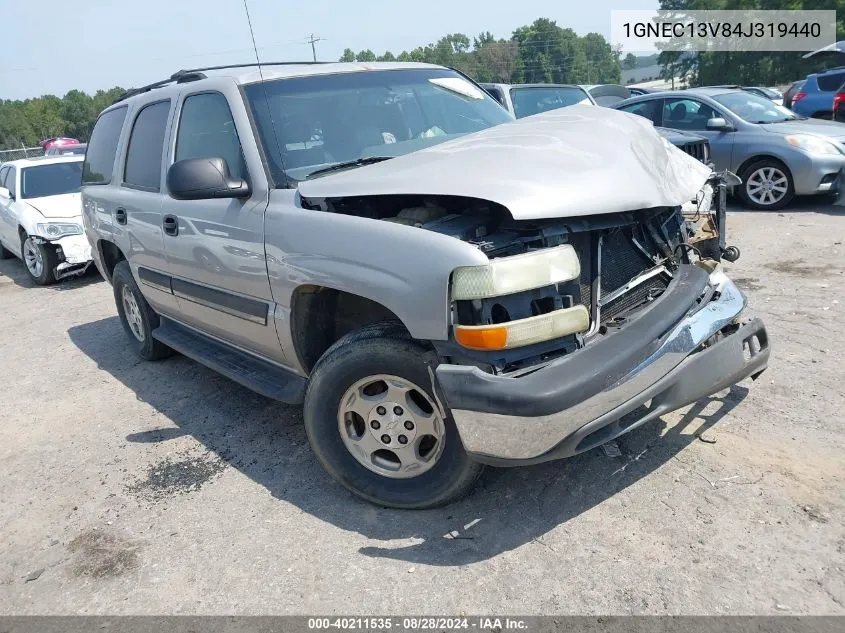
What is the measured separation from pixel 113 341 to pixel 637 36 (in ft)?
50.4

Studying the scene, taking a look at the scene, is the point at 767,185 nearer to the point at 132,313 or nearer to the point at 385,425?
the point at 385,425

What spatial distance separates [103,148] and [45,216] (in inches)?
175

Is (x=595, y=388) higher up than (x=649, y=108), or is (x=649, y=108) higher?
(x=649, y=108)

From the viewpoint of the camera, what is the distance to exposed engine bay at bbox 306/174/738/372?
2539mm

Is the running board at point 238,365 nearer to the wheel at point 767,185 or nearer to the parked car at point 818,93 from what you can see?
the wheel at point 767,185

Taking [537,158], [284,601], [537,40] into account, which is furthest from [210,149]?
[537,40]

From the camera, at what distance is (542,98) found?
376 inches

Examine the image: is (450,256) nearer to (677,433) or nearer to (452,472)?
(452,472)

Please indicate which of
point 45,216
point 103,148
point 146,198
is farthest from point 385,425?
point 45,216

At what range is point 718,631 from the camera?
7.24ft

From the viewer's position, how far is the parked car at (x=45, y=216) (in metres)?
8.84

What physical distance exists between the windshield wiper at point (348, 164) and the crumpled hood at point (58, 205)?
7.05m

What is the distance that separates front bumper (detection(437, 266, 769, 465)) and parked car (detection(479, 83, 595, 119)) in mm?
6880

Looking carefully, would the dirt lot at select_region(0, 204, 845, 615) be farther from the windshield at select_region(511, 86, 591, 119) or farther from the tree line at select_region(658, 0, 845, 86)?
the tree line at select_region(658, 0, 845, 86)
